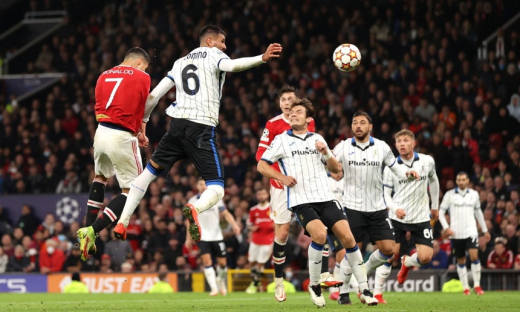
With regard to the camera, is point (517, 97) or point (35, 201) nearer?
point (517, 97)

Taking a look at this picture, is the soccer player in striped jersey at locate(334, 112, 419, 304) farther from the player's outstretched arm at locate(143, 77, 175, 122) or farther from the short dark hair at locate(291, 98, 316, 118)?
the player's outstretched arm at locate(143, 77, 175, 122)

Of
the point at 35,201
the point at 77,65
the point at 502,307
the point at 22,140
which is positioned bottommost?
the point at 502,307

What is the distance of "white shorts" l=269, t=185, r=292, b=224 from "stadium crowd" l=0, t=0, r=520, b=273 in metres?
6.37

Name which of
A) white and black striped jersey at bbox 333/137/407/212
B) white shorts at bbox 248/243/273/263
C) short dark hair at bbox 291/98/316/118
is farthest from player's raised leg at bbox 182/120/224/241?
white shorts at bbox 248/243/273/263

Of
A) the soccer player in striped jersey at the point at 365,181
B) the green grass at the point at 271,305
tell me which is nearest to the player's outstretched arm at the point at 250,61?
the soccer player in striped jersey at the point at 365,181

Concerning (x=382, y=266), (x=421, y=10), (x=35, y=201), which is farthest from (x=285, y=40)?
(x=382, y=266)

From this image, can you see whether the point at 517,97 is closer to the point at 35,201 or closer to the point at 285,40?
the point at 285,40

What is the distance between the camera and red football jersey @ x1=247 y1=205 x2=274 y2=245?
63.3 feet

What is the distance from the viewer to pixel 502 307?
10.7 metres

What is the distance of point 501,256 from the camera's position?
696 inches

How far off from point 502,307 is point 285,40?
14.7m

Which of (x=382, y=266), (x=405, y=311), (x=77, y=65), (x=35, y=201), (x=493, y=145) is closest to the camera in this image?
(x=405, y=311)

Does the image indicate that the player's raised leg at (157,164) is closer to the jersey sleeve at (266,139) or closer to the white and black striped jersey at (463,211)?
the jersey sleeve at (266,139)

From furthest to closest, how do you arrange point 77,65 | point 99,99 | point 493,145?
point 77,65
point 493,145
point 99,99
